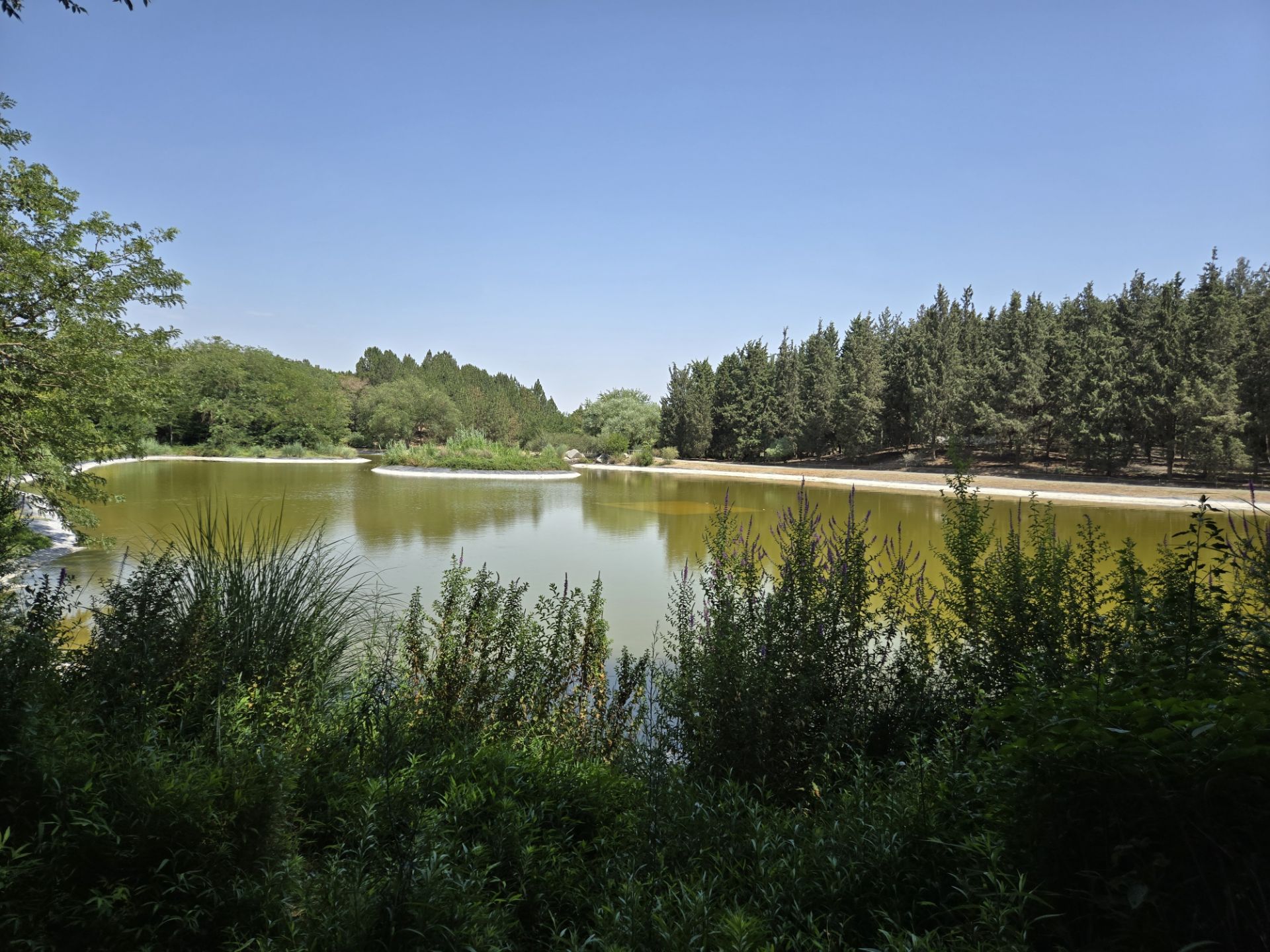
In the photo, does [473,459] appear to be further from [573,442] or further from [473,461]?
[573,442]

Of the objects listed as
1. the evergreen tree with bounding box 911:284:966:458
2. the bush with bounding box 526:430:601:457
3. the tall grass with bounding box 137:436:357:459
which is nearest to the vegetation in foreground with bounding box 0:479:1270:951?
the evergreen tree with bounding box 911:284:966:458

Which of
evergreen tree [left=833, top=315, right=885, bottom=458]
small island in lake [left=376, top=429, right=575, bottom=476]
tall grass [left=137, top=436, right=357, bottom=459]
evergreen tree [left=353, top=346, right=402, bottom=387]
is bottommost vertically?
small island in lake [left=376, top=429, right=575, bottom=476]

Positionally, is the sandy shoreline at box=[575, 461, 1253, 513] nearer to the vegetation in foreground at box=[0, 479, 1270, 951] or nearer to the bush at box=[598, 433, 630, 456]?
the bush at box=[598, 433, 630, 456]

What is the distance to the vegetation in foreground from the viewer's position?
135cm

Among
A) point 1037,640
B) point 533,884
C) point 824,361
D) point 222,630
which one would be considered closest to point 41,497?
point 222,630

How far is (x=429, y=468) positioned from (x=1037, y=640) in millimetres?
32117

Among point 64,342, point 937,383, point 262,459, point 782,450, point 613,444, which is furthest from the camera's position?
point 613,444

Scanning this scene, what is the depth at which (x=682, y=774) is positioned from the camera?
260 centimetres

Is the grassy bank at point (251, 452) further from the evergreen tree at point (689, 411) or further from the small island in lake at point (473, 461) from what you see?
the evergreen tree at point (689, 411)

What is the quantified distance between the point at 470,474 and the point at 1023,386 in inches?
1145

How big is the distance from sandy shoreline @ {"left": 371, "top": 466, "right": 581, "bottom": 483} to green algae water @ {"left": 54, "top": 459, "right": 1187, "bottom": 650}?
4.69ft

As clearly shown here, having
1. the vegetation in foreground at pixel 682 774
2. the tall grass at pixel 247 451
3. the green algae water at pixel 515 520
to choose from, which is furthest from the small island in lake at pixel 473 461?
the vegetation in foreground at pixel 682 774

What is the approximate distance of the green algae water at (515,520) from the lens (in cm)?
908

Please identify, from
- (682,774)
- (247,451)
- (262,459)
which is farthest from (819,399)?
(682,774)
